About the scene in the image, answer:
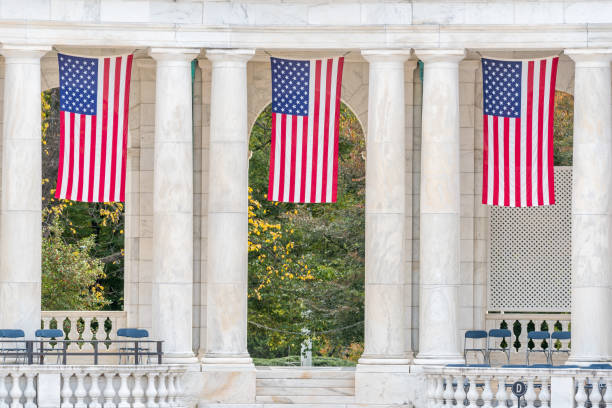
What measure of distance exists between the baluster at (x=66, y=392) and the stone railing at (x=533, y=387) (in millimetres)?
17990

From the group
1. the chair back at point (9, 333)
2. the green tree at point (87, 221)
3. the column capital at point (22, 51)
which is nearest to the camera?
the chair back at point (9, 333)

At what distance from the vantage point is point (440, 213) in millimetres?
87750

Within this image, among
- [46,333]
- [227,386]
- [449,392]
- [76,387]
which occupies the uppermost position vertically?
[46,333]

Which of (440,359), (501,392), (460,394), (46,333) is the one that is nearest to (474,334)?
(440,359)

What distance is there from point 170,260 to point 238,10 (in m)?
14.4

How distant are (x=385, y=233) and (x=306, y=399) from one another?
33.1 ft

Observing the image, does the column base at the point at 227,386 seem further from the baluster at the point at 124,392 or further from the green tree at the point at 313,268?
the green tree at the point at 313,268

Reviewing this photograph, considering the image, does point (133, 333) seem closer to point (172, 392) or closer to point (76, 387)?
point (172, 392)

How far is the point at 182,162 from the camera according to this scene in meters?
88.1

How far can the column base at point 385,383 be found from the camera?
87188mm

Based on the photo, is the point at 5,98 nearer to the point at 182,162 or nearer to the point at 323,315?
the point at 182,162

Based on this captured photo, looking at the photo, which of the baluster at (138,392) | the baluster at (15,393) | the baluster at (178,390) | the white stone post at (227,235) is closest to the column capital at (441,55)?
the white stone post at (227,235)

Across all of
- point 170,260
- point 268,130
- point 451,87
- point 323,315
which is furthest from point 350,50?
point 268,130

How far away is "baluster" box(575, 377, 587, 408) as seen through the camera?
7488 cm
